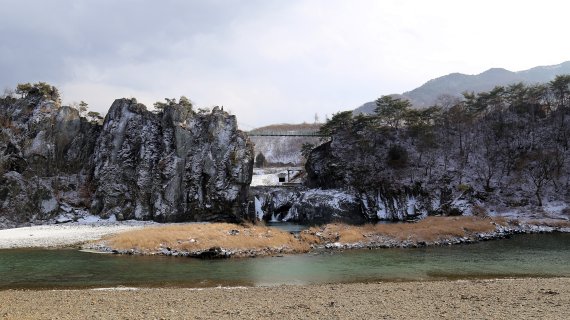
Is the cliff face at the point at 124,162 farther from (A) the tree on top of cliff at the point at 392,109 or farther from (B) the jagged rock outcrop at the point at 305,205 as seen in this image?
(A) the tree on top of cliff at the point at 392,109

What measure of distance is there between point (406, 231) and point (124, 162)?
43.8 m

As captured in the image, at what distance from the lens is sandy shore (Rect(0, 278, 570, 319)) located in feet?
42.9

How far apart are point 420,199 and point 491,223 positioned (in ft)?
58.6

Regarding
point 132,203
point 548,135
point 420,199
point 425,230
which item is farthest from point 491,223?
point 132,203

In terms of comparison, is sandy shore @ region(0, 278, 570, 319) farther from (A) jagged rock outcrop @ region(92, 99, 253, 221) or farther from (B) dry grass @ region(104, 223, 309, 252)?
(A) jagged rock outcrop @ region(92, 99, 253, 221)

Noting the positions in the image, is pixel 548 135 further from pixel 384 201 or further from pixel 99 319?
pixel 99 319

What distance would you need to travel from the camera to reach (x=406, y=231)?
39750 mm

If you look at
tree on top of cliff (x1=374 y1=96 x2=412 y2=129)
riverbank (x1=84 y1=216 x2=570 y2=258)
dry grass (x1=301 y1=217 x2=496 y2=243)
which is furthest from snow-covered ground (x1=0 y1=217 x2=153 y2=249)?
tree on top of cliff (x1=374 y1=96 x2=412 y2=129)

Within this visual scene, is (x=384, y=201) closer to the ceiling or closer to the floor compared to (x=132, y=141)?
closer to the floor

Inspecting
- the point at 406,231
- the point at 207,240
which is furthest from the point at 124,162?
the point at 406,231

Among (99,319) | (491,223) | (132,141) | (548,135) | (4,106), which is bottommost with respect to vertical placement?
(491,223)

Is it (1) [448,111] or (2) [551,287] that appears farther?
(1) [448,111]

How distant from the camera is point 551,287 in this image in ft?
56.4

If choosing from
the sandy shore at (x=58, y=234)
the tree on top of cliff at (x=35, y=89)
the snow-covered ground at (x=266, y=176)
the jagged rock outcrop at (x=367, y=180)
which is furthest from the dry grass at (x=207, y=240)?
the snow-covered ground at (x=266, y=176)
